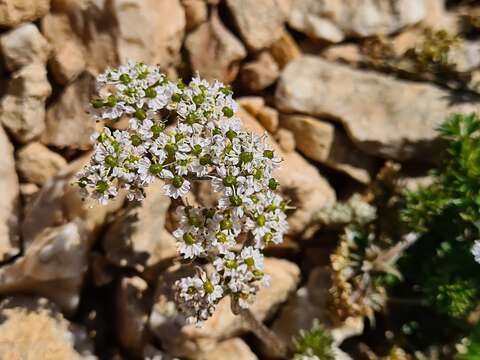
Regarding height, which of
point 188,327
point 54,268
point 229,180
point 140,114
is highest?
point 140,114

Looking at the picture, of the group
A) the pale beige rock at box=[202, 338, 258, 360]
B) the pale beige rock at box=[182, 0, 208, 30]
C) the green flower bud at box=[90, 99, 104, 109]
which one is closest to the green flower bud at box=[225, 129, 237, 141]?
the green flower bud at box=[90, 99, 104, 109]

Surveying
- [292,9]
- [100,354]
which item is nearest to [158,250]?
[100,354]

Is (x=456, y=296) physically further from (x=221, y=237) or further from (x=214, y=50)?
(x=214, y=50)

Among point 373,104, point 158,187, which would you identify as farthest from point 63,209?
point 373,104

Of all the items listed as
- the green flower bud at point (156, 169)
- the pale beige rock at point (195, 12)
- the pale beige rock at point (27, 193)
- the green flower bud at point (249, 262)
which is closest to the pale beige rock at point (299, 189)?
the pale beige rock at point (195, 12)

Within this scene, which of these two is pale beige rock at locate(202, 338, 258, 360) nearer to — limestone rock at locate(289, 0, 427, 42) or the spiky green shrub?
the spiky green shrub

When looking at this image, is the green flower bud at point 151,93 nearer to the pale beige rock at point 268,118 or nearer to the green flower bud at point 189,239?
the green flower bud at point 189,239
